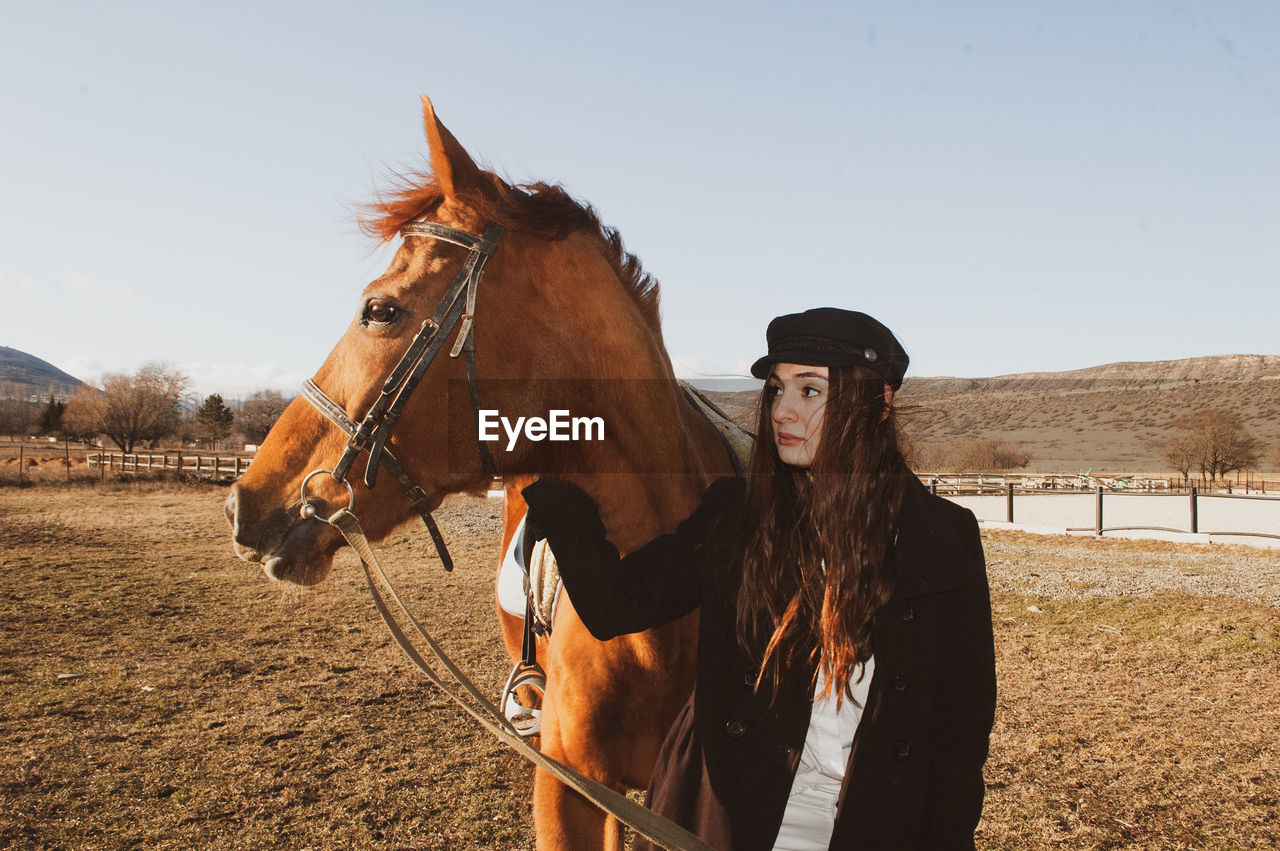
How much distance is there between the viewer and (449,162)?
6.39 feet

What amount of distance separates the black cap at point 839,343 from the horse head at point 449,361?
1.56 ft

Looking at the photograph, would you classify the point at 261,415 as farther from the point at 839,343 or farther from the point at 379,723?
the point at 839,343

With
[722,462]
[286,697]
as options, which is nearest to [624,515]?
[722,462]

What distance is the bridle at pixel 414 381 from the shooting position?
1.81m

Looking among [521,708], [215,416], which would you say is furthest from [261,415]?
[215,416]

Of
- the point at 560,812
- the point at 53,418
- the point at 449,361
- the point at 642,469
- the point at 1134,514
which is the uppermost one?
the point at 53,418

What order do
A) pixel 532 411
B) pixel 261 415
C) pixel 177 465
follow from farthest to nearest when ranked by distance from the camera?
pixel 177 465 < pixel 261 415 < pixel 532 411

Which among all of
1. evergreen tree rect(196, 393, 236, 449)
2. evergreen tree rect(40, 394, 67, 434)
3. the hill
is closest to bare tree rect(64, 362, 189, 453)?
evergreen tree rect(196, 393, 236, 449)

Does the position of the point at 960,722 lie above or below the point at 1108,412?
below

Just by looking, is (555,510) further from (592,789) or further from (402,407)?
(592,789)

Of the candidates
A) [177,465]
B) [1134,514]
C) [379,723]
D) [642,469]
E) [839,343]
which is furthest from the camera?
[177,465]

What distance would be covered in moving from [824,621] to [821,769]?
366mm

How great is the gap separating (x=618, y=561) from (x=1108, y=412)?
93.5 metres

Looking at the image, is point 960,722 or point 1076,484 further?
point 1076,484
